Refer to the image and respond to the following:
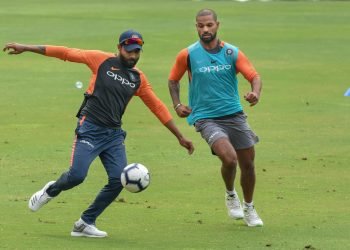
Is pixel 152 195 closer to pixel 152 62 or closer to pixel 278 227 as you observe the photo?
pixel 278 227

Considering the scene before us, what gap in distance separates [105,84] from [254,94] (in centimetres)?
174

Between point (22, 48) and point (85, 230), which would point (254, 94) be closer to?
point (85, 230)

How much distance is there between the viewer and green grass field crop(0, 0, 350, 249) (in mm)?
14406

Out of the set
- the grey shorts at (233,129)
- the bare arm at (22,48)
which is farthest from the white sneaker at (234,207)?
the bare arm at (22,48)

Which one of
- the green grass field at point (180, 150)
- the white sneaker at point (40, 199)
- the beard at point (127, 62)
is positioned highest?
the beard at point (127, 62)

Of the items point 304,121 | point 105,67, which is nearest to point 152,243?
point 105,67

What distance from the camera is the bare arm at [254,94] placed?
14211mm

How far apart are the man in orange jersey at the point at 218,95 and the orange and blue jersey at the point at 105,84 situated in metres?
0.91

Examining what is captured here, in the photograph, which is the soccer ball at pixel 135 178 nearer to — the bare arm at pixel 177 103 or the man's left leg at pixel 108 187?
the man's left leg at pixel 108 187

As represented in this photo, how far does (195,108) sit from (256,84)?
0.87 metres

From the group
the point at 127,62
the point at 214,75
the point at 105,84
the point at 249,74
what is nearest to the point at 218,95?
the point at 214,75

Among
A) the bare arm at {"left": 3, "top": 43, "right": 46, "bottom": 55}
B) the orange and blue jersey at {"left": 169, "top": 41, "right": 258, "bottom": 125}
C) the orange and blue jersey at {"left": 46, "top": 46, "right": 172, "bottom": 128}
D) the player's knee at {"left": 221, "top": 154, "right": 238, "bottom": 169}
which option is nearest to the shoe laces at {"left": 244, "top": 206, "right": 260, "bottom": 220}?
the player's knee at {"left": 221, "top": 154, "right": 238, "bottom": 169}

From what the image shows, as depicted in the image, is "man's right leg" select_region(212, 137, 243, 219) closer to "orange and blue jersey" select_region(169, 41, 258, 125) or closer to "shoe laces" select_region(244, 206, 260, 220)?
"shoe laces" select_region(244, 206, 260, 220)

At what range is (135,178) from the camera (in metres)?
13.5
